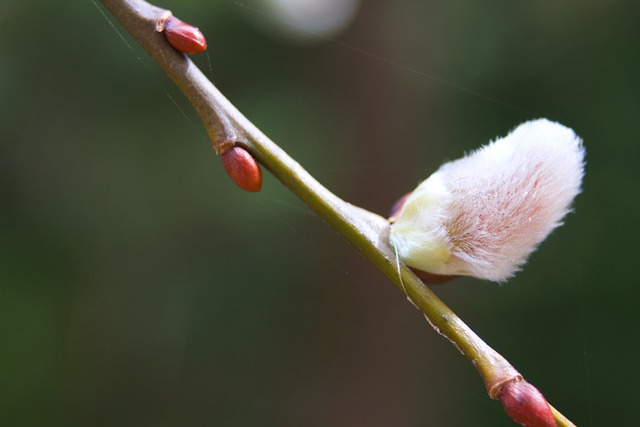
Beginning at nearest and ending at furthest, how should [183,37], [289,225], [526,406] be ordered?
[526,406] < [183,37] < [289,225]

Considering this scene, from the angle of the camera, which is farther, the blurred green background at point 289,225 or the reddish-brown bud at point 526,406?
the blurred green background at point 289,225

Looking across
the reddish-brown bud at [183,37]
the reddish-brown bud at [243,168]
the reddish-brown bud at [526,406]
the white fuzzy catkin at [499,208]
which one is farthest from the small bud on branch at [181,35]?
the reddish-brown bud at [526,406]

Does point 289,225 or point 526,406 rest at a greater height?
point 526,406

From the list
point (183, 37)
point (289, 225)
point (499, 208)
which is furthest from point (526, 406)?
point (289, 225)

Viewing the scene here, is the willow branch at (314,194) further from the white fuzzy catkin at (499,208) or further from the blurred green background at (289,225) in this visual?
the blurred green background at (289,225)

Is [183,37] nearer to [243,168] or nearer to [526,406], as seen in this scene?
[243,168]

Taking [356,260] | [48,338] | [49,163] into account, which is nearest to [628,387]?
[356,260]
